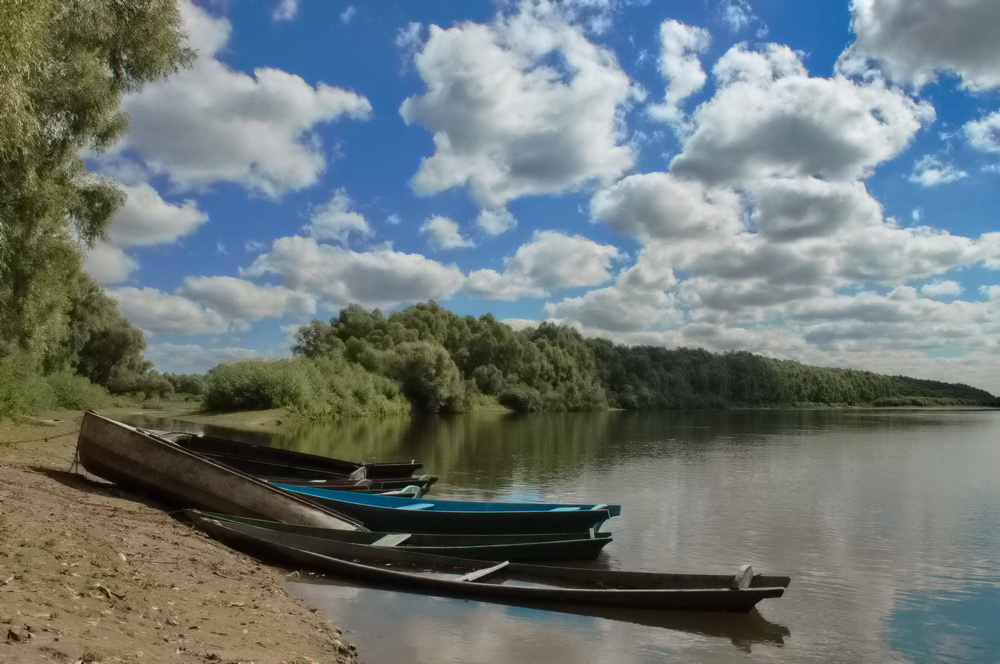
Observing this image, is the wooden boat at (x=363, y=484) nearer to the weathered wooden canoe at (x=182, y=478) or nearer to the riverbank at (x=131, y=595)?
the weathered wooden canoe at (x=182, y=478)

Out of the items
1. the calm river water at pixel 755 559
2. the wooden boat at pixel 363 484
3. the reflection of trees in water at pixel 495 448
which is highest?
the wooden boat at pixel 363 484

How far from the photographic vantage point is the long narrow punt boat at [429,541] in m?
11.0

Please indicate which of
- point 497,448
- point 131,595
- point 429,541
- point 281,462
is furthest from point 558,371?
point 131,595

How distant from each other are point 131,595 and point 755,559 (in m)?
10.7

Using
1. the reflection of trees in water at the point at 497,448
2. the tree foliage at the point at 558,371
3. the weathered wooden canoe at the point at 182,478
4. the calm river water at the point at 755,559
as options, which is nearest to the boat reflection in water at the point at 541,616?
the calm river water at the point at 755,559

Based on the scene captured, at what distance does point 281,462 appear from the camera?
65.9 feet

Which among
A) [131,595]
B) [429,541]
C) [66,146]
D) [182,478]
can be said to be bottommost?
[429,541]

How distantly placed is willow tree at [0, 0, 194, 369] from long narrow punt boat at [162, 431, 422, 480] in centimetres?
539

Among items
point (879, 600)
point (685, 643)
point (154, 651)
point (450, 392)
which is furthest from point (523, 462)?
point (450, 392)

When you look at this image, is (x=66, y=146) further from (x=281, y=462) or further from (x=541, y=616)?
(x=541, y=616)

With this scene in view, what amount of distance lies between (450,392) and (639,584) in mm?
75244

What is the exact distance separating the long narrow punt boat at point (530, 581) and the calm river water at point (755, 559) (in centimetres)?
21

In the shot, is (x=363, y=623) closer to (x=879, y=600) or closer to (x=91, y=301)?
(x=879, y=600)

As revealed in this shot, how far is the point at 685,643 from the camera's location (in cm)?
830
